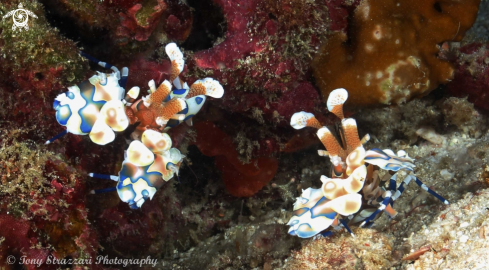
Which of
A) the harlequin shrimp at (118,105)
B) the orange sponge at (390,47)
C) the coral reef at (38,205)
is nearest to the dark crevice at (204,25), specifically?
the harlequin shrimp at (118,105)

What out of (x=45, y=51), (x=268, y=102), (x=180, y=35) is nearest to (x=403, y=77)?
(x=268, y=102)

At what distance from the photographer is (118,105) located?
2.53 metres

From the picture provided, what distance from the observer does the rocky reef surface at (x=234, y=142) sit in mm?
2363

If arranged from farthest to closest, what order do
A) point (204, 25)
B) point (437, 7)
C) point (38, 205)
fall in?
point (204, 25) → point (437, 7) → point (38, 205)

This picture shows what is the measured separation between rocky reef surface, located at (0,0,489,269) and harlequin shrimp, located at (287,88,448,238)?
176mm

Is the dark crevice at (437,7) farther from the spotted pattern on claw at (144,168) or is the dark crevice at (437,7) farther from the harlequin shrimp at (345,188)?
the spotted pattern on claw at (144,168)

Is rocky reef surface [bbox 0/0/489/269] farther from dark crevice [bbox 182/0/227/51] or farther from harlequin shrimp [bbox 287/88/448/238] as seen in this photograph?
harlequin shrimp [bbox 287/88/448/238]

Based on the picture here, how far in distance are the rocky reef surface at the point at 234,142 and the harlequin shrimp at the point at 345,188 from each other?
0.18 metres

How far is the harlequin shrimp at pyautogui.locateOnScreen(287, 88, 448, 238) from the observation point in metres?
2.62

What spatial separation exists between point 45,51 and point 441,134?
427cm

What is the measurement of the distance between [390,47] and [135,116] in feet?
8.00

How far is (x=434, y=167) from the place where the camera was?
341cm

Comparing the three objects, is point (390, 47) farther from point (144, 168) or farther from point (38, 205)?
point (38, 205)

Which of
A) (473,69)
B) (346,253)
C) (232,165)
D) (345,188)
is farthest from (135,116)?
(473,69)
